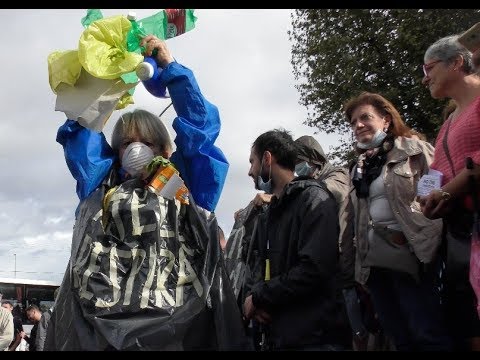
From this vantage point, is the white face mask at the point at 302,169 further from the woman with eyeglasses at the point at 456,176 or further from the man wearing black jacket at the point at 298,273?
the woman with eyeglasses at the point at 456,176

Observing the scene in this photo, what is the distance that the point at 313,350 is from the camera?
3.38 meters

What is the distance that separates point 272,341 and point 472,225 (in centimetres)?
115

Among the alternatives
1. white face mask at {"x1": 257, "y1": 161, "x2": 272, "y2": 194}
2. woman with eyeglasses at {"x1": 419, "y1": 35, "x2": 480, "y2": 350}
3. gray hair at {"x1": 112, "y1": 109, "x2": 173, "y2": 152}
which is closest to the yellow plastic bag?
gray hair at {"x1": 112, "y1": 109, "x2": 173, "y2": 152}

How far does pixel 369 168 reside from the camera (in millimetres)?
3854

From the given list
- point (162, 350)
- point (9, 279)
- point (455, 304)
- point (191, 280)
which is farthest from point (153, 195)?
point (9, 279)

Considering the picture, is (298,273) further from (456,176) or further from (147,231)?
(456,176)

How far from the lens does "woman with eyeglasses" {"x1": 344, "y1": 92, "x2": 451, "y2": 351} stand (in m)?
3.43

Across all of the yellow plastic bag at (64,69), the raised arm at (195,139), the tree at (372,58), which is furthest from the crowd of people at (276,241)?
the tree at (372,58)

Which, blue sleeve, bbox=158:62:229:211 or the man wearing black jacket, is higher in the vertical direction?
blue sleeve, bbox=158:62:229:211

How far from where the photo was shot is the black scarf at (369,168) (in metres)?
3.80

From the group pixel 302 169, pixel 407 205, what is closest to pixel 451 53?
pixel 407 205

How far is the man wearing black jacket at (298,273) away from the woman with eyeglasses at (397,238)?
0.70 ft

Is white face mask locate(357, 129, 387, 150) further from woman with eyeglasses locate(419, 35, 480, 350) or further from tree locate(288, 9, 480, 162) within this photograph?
tree locate(288, 9, 480, 162)

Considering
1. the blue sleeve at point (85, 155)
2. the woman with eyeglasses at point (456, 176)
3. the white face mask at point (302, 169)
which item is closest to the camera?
the woman with eyeglasses at point (456, 176)
